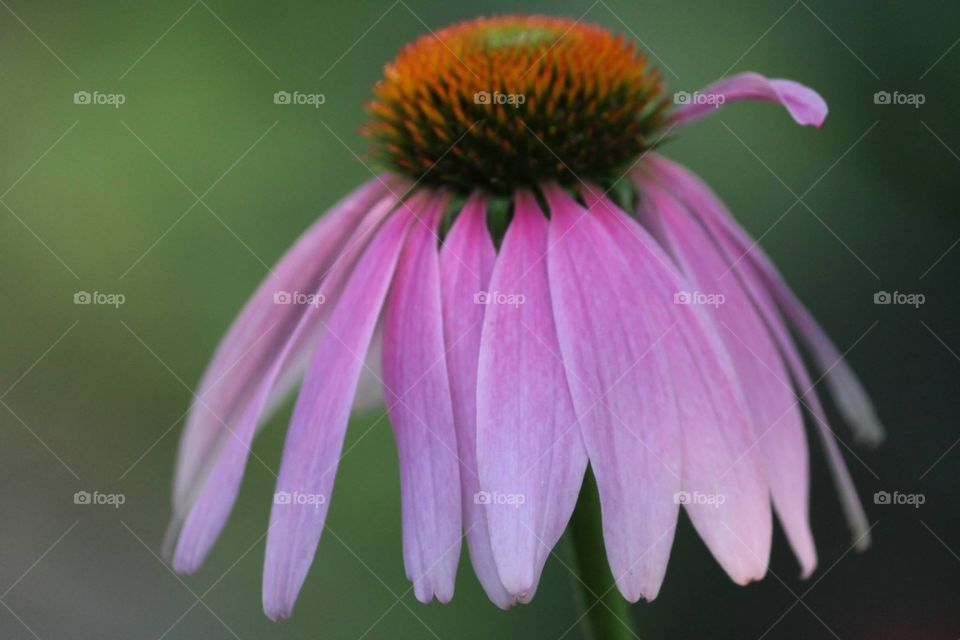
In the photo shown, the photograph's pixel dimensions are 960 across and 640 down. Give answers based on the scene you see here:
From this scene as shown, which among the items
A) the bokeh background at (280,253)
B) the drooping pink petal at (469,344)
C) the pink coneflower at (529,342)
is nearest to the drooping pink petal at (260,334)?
the pink coneflower at (529,342)

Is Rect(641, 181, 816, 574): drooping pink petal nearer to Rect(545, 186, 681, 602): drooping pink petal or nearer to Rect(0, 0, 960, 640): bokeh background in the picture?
Rect(545, 186, 681, 602): drooping pink petal

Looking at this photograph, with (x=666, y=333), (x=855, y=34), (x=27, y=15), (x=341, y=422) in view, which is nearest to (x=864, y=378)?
(x=855, y=34)

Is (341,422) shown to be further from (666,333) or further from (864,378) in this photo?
(864,378)

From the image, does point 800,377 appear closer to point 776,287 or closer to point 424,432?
point 776,287

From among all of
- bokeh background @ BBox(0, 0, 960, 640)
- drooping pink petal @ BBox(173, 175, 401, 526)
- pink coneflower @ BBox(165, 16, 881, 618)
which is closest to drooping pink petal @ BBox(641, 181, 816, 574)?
pink coneflower @ BBox(165, 16, 881, 618)

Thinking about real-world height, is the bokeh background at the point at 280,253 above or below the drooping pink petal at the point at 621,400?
below

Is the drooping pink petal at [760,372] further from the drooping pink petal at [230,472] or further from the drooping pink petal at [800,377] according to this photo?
the drooping pink petal at [230,472]

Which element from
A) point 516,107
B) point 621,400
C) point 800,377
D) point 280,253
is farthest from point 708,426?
point 280,253

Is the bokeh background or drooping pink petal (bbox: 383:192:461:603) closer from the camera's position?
drooping pink petal (bbox: 383:192:461:603)
